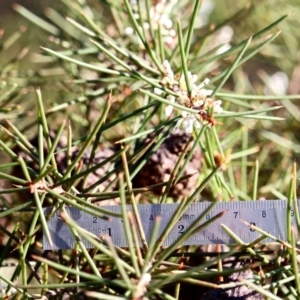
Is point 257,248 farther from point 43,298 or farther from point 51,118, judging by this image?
point 51,118

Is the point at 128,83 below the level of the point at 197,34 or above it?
below

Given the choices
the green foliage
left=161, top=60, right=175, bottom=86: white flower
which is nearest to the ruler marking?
the green foliage

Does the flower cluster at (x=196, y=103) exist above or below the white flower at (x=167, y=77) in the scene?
below

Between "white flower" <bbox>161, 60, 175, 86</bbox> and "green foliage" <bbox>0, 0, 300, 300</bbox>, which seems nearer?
"green foliage" <bbox>0, 0, 300, 300</bbox>

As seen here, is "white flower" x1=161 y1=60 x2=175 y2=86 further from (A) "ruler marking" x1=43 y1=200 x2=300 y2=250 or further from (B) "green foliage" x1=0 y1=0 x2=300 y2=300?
(A) "ruler marking" x1=43 y1=200 x2=300 y2=250

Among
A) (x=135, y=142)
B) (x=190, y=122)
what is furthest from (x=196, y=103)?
(x=135, y=142)

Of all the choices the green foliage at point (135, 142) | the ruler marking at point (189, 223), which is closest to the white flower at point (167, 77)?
the green foliage at point (135, 142)

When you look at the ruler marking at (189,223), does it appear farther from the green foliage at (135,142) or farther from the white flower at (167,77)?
the white flower at (167,77)

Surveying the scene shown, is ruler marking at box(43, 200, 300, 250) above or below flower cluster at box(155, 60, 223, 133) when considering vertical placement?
below

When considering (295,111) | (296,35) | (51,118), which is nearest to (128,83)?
(51,118)

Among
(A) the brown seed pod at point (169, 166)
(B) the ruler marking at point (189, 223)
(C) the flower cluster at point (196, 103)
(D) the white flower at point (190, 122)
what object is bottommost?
(B) the ruler marking at point (189, 223)

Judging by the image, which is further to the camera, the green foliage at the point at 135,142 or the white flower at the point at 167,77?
the white flower at the point at 167,77
